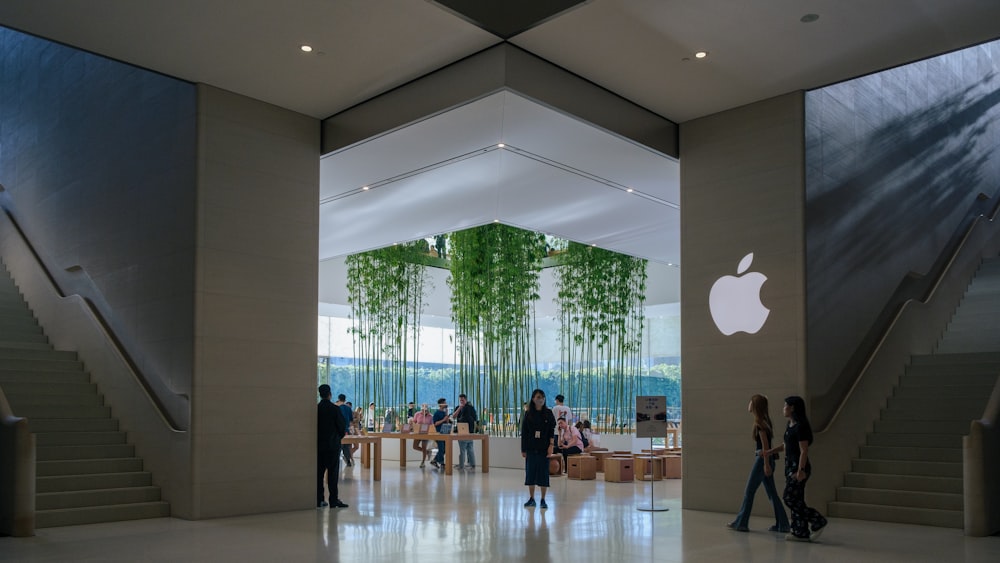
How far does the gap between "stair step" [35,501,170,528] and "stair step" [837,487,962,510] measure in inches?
287

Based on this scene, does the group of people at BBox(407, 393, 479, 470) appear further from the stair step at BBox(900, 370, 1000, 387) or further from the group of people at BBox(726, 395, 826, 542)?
the group of people at BBox(726, 395, 826, 542)

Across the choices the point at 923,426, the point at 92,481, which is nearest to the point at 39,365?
the point at 92,481

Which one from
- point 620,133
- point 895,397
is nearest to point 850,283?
point 895,397

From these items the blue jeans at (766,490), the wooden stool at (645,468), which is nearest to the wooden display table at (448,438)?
the wooden stool at (645,468)

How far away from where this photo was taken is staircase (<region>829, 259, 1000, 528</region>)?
8.32 meters

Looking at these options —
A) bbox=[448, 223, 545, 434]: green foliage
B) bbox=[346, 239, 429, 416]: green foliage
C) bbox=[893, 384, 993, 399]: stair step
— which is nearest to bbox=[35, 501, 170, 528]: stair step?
bbox=[893, 384, 993, 399]: stair step

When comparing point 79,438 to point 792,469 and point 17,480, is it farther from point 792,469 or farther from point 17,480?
point 792,469

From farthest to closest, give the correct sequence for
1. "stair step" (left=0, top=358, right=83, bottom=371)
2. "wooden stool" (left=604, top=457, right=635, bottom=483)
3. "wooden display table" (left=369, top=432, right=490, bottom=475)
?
"wooden display table" (left=369, top=432, right=490, bottom=475)
"wooden stool" (left=604, top=457, right=635, bottom=483)
"stair step" (left=0, top=358, right=83, bottom=371)

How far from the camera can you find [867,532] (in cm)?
764

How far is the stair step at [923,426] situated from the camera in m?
9.27

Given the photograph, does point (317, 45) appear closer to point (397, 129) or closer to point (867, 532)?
point (397, 129)

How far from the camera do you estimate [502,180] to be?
35.6 ft

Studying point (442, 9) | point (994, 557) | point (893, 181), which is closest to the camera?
point (994, 557)

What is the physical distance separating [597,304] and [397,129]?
34.9ft
